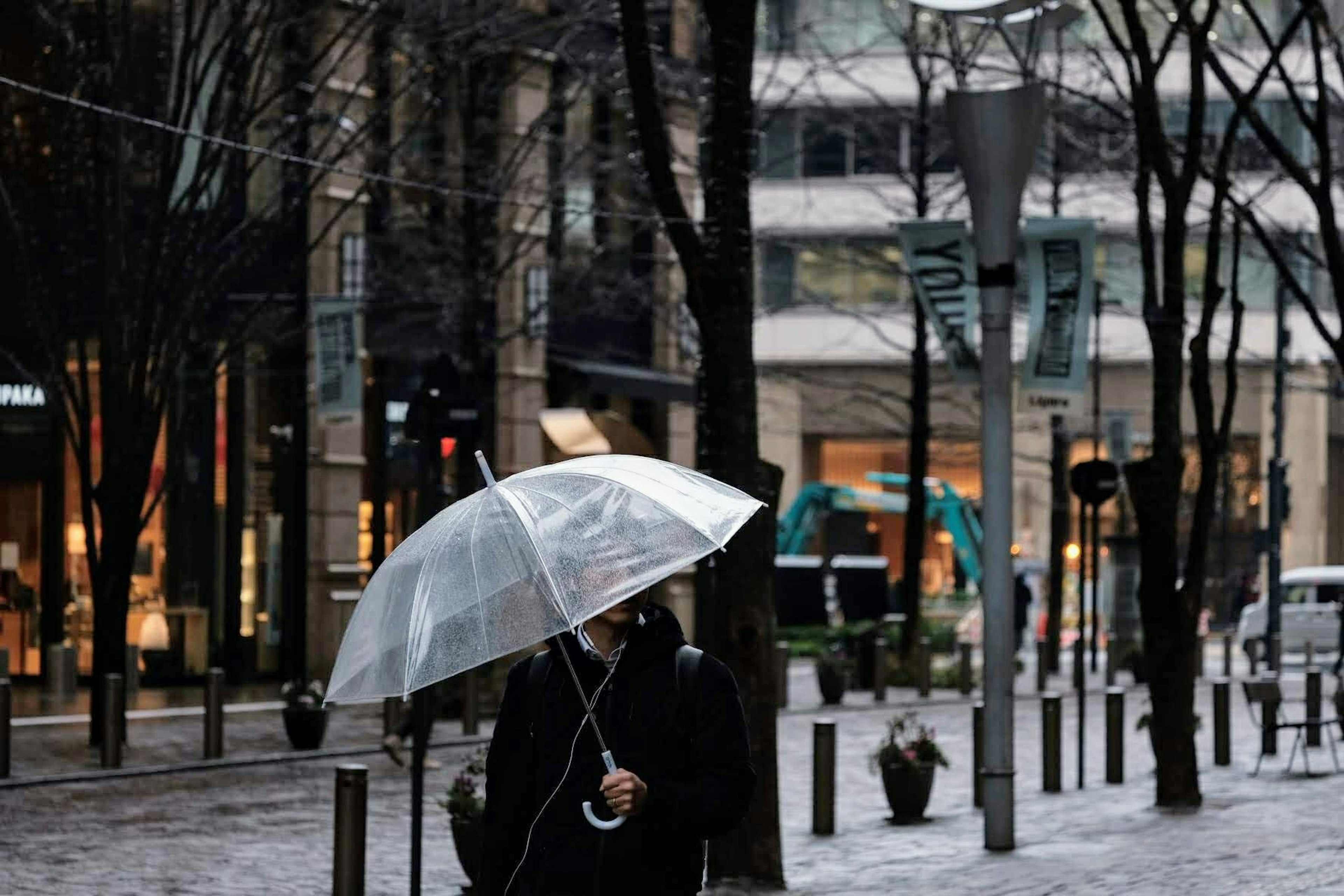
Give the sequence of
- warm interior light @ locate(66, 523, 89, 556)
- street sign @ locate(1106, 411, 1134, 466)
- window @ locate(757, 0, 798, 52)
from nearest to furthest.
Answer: warm interior light @ locate(66, 523, 89, 556), street sign @ locate(1106, 411, 1134, 466), window @ locate(757, 0, 798, 52)

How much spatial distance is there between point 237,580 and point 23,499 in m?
2.86

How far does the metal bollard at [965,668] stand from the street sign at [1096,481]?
34.1ft

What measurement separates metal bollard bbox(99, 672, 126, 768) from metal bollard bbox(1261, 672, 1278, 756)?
9.63 metres

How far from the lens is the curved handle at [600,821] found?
5684 millimetres

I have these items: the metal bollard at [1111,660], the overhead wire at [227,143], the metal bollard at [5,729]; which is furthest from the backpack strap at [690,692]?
the metal bollard at [1111,660]

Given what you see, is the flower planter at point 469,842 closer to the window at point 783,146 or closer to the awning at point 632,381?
the awning at point 632,381

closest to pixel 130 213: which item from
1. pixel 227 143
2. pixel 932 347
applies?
pixel 227 143

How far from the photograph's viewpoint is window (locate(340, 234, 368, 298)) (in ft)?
102

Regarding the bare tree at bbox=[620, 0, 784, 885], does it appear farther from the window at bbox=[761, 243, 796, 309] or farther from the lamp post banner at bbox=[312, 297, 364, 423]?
the window at bbox=[761, 243, 796, 309]

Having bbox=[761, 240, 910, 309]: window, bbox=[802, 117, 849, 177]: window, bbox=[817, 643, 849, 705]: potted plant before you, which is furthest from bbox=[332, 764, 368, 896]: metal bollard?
bbox=[802, 117, 849, 177]: window

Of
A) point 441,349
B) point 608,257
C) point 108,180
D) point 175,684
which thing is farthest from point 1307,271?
→ point 108,180

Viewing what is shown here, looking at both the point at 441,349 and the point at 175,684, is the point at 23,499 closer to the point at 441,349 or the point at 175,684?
the point at 175,684

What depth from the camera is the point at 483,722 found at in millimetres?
25359

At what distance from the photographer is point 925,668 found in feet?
101
